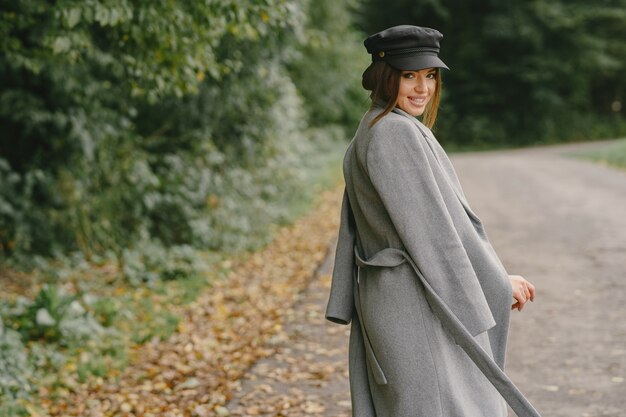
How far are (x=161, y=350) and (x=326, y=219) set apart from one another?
6.81 meters

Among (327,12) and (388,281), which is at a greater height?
(327,12)

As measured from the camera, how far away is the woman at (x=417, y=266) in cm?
247

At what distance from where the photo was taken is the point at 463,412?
2531 millimetres

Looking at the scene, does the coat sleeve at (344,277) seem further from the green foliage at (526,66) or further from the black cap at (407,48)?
the green foliage at (526,66)

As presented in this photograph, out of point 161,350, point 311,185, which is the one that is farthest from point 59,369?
point 311,185

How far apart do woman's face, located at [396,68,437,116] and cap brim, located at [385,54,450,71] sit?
0.17ft

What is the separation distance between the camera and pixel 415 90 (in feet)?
8.59

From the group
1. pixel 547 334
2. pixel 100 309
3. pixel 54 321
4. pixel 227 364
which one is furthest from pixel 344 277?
pixel 100 309

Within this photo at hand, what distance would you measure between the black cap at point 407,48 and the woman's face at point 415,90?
6 centimetres

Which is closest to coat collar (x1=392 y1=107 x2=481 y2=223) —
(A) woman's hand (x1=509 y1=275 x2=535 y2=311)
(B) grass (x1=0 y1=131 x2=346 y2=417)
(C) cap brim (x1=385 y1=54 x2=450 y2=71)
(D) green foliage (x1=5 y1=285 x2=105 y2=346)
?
(C) cap brim (x1=385 y1=54 x2=450 y2=71)

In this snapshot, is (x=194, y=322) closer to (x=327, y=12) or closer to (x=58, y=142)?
(x=58, y=142)

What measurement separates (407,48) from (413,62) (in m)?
0.05

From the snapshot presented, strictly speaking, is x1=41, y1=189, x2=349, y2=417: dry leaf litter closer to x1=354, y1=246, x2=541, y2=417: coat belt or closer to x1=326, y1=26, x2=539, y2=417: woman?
x1=326, y1=26, x2=539, y2=417: woman

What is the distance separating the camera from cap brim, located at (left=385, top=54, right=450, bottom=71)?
2516 mm
